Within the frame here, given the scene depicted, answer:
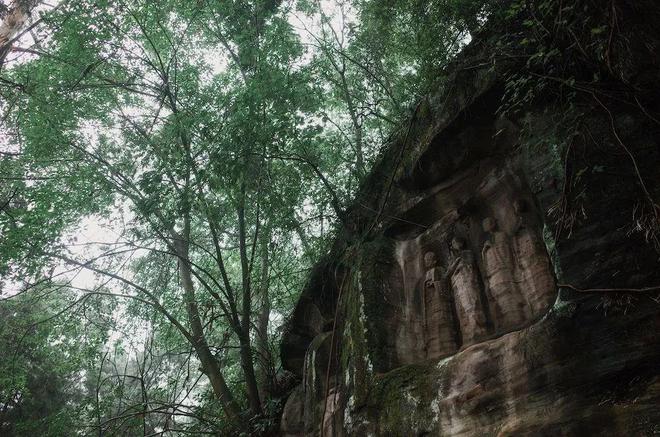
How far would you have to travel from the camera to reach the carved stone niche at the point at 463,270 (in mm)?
5582

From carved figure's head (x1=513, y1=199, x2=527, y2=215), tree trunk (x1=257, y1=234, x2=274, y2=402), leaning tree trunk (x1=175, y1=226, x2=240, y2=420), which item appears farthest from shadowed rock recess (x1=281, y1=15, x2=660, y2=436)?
leaning tree trunk (x1=175, y1=226, x2=240, y2=420)

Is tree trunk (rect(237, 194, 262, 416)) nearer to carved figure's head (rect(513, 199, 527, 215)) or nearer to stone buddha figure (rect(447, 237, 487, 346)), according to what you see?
stone buddha figure (rect(447, 237, 487, 346))

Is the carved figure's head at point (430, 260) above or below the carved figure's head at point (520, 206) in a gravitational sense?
below

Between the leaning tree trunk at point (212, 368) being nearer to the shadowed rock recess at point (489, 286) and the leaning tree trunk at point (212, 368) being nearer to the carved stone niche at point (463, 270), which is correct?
the shadowed rock recess at point (489, 286)

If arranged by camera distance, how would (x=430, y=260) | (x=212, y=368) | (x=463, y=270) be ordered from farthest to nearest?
(x=212, y=368) < (x=430, y=260) < (x=463, y=270)

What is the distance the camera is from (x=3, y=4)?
10.2 metres

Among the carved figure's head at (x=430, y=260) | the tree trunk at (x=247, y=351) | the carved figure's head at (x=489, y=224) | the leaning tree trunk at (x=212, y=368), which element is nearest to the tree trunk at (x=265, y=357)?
the tree trunk at (x=247, y=351)

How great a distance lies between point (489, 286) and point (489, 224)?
2.65 feet

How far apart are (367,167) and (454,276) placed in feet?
11.9

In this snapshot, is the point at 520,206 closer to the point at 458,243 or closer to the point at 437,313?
the point at 458,243

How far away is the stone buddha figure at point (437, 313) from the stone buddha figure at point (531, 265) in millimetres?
1048

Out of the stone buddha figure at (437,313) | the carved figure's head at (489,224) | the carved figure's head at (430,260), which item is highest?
the carved figure's head at (489,224)

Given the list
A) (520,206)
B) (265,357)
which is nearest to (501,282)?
(520,206)

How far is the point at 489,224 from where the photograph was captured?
6219mm
